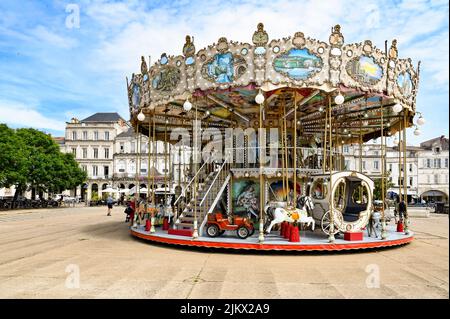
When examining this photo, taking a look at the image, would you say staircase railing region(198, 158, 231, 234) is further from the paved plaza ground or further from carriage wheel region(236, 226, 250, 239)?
the paved plaza ground

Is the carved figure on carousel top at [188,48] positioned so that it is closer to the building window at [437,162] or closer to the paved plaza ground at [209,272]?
the paved plaza ground at [209,272]

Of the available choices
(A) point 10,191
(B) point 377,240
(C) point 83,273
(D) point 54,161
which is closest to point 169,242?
(C) point 83,273

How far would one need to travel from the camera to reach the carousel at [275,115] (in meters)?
12.2

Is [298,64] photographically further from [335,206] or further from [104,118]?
[104,118]

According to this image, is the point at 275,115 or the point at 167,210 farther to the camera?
the point at 275,115

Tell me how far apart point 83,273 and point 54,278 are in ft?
2.28

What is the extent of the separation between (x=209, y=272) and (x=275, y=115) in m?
9.79

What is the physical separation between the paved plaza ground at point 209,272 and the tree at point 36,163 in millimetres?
26546

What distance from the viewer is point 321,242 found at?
40.1 feet

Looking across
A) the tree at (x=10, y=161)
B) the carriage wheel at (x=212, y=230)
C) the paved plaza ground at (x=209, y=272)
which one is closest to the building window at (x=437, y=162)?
the paved plaza ground at (x=209, y=272)

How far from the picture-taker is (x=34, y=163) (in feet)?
139

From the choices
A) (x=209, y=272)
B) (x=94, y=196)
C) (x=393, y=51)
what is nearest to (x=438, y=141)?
(x=94, y=196)

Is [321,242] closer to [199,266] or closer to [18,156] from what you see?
[199,266]
